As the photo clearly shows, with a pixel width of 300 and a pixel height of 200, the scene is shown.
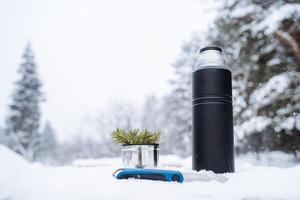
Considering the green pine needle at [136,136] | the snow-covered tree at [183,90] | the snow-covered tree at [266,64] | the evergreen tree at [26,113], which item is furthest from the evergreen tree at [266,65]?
the evergreen tree at [26,113]

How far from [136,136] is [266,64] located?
5804mm

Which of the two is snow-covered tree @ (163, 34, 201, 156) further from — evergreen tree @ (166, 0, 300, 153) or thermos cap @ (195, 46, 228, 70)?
thermos cap @ (195, 46, 228, 70)

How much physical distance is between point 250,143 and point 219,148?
10618 millimetres

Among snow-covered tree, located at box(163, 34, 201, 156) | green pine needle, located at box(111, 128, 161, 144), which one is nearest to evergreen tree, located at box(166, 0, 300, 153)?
green pine needle, located at box(111, 128, 161, 144)

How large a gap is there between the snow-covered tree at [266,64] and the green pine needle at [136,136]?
5036 mm

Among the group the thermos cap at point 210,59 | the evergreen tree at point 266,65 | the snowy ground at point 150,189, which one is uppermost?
the evergreen tree at point 266,65

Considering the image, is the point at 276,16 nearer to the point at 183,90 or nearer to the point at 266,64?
the point at 266,64

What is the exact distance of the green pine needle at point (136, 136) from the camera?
1.08m

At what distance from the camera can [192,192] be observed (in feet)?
2.14

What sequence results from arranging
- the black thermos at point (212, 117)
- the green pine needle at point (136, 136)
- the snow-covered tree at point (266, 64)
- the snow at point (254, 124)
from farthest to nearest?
the snow at point (254, 124) → the snow-covered tree at point (266, 64) → the green pine needle at point (136, 136) → the black thermos at point (212, 117)

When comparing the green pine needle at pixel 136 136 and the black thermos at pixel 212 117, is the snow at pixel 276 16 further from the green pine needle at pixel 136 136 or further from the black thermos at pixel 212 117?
the green pine needle at pixel 136 136

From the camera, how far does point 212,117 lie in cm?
99

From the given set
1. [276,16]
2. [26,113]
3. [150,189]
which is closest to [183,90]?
[26,113]

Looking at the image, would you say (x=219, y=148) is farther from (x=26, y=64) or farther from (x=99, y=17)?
(x=99, y=17)
